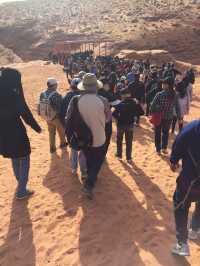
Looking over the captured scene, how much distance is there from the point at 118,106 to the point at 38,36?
4902 cm

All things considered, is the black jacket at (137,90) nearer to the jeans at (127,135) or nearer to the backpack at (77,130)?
the jeans at (127,135)

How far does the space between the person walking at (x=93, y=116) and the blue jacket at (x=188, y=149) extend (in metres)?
1.60

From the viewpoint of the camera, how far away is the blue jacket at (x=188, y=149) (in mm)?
→ 4203

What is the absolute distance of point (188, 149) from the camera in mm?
4305

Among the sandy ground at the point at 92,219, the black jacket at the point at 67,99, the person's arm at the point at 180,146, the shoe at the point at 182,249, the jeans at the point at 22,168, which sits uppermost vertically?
the person's arm at the point at 180,146

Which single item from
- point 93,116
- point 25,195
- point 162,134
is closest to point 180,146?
point 93,116

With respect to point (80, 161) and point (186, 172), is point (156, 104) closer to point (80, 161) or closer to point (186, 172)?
point (80, 161)

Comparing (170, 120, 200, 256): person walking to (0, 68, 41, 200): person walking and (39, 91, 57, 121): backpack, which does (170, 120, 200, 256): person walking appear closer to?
(0, 68, 41, 200): person walking

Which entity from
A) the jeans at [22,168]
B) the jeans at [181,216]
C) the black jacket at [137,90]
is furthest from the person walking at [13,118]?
the black jacket at [137,90]

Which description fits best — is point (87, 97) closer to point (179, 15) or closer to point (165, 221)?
point (165, 221)

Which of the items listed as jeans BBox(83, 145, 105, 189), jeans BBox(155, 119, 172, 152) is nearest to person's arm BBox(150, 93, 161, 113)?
jeans BBox(155, 119, 172, 152)

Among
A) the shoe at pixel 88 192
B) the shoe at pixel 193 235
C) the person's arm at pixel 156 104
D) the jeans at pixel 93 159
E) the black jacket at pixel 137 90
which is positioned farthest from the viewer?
the black jacket at pixel 137 90

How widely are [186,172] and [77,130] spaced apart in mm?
1974

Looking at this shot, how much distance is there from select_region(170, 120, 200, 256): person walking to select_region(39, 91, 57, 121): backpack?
12.5 feet
